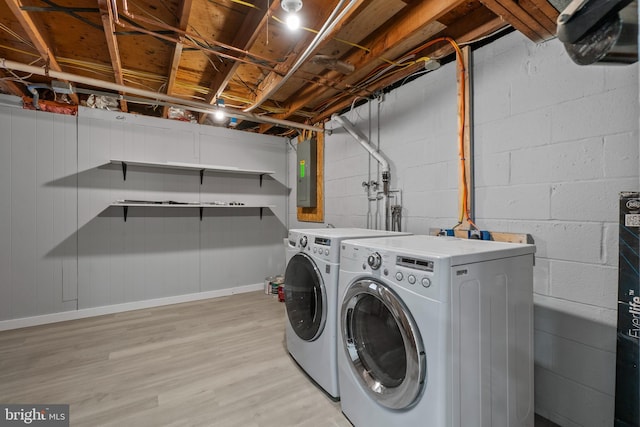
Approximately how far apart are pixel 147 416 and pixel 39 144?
282 centimetres

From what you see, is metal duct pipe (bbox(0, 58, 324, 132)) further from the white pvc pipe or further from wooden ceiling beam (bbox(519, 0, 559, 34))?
wooden ceiling beam (bbox(519, 0, 559, 34))

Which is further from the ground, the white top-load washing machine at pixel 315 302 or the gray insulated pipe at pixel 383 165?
the gray insulated pipe at pixel 383 165

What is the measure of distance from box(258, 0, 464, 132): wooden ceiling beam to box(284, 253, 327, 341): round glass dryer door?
1535 mm

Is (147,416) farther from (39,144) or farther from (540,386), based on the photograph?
(39,144)


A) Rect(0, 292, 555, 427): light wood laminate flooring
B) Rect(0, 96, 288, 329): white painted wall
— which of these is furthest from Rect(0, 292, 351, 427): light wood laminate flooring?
Rect(0, 96, 288, 329): white painted wall

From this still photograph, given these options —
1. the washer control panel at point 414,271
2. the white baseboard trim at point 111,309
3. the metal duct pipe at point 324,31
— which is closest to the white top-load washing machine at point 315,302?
the washer control panel at point 414,271

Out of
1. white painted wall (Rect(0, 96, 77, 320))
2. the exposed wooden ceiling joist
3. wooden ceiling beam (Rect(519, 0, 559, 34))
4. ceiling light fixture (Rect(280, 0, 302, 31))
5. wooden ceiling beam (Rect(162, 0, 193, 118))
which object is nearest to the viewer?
wooden ceiling beam (Rect(519, 0, 559, 34))

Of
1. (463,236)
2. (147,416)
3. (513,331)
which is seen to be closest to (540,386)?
(513,331)

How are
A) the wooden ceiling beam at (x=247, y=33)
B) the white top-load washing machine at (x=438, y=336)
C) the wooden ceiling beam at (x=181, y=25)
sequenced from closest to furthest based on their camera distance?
the white top-load washing machine at (x=438, y=336), the wooden ceiling beam at (x=181, y=25), the wooden ceiling beam at (x=247, y=33)

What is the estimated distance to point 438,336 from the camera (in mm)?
1083

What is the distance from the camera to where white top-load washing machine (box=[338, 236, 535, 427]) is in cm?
109

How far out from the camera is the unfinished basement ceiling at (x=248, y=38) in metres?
1.64

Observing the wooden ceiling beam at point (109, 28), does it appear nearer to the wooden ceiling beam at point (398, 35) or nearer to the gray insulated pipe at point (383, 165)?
the wooden ceiling beam at point (398, 35)

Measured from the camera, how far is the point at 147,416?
1608mm
